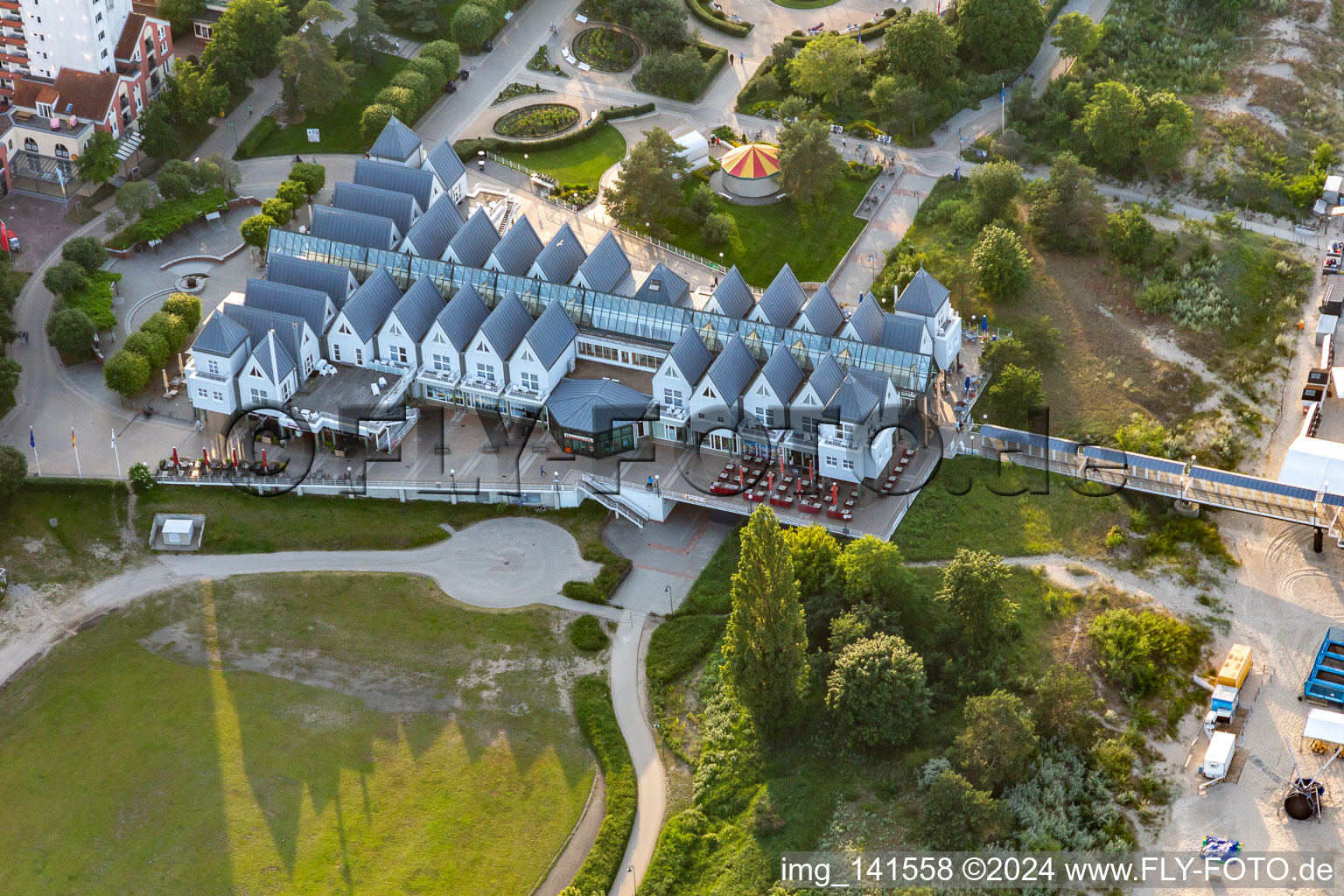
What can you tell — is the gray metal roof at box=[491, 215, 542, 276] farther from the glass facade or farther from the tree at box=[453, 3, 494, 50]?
the tree at box=[453, 3, 494, 50]

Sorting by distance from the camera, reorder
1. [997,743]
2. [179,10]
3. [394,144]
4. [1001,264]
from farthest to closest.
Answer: [179,10] → [394,144] → [1001,264] → [997,743]

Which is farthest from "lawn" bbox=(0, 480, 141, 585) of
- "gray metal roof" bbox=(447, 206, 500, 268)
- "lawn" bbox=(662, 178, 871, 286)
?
"lawn" bbox=(662, 178, 871, 286)

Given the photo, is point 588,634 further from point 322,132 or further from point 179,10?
point 179,10

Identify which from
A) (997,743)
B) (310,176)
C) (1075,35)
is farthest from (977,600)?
(1075,35)

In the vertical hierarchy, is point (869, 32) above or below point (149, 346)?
above

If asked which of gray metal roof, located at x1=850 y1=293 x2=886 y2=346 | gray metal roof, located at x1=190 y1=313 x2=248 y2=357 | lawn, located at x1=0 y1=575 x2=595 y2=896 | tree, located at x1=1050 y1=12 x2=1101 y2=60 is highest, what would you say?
tree, located at x1=1050 y1=12 x2=1101 y2=60

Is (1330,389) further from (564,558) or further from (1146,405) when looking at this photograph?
(564,558)
